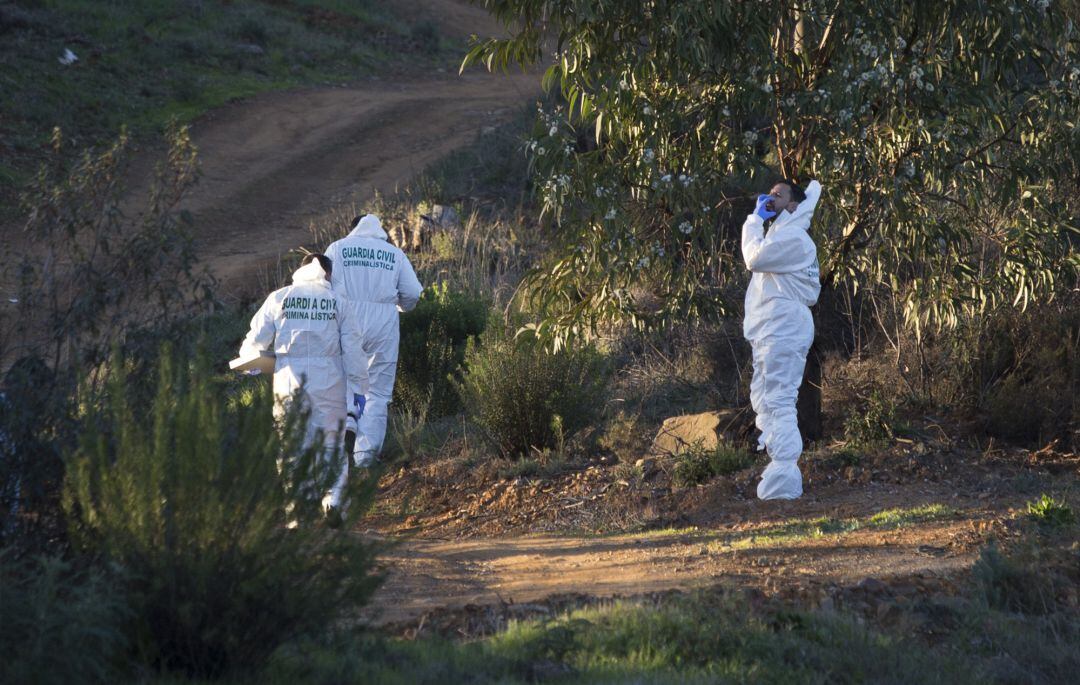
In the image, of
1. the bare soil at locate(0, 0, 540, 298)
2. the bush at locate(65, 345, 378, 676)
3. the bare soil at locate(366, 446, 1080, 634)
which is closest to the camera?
the bush at locate(65, 345, 378, 676)

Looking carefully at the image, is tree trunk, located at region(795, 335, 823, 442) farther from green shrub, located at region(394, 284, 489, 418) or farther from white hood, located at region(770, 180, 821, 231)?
green shrub, located at region(394, 284, 489, 418)

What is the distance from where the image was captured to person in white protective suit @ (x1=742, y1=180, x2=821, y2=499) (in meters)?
7.77

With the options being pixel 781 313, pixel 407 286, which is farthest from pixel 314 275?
pixel 781 313

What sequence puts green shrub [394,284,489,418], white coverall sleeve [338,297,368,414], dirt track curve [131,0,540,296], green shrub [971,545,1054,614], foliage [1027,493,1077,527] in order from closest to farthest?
green shrub [971,545,1054,614] → foliage [1027,493,1077,527] → white coverall sleeve [338,297,368,414] → green shrub [394,284,489,418] → dirt track curve [131,0,540,296]

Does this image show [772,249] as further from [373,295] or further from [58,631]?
[58,631]

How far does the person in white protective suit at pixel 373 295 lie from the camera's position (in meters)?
9.11

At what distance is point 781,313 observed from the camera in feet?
25.8

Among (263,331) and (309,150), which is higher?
(309,150)

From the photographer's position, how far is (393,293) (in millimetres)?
9211

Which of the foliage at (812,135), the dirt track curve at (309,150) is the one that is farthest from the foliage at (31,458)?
the dirt track curve at (309,150)

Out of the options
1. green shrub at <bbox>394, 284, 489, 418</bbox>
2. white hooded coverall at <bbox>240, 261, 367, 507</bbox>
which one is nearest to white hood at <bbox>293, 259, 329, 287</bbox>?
white hooded coverall at <bbox>240, 261, 367, 507</bbox>

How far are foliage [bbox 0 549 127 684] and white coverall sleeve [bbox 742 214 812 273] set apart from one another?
4865 millimetres

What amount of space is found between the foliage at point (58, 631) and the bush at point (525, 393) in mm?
6030

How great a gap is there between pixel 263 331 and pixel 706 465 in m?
3.22
